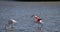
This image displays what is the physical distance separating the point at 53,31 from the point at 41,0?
238 inches

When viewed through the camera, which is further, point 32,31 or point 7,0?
point 7,0

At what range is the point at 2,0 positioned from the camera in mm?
8258

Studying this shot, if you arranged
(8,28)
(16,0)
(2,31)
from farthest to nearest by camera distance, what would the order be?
(16,0) → (2,31) → (8,28)

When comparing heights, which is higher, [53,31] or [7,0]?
[53,31]

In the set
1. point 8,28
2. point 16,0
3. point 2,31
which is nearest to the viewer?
point 8,28

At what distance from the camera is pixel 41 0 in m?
8.25

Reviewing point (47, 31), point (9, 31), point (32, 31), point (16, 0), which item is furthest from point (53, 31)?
point (16, 0)

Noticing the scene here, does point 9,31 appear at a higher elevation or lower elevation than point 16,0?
higher

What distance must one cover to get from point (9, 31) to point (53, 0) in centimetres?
635

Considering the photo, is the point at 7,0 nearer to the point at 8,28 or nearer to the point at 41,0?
the point at 41,0

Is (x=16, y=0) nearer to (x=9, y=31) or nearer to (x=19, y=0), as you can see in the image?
(x=19, y=0)

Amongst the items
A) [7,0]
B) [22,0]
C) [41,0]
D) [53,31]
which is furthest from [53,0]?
[53,31]

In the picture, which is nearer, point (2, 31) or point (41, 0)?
point (2, 31)

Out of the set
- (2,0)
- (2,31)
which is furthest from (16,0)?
(2,31)
